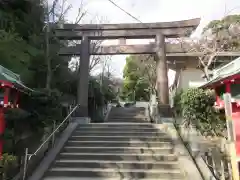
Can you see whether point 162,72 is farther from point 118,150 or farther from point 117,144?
point 118,150

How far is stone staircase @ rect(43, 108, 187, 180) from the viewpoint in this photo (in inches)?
283

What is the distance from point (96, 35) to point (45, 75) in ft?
10.9

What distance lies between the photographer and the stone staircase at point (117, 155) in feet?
23.6

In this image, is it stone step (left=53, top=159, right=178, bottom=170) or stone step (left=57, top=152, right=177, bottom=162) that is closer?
stone step (left=53, top=159, right=178, bottom=170)

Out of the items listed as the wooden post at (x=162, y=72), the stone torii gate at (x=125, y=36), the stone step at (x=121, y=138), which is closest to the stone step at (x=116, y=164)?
the stone step at (x=121, y=138)

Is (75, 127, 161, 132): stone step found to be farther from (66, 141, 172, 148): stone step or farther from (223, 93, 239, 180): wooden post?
(223, 93, 239, 180): wooden post

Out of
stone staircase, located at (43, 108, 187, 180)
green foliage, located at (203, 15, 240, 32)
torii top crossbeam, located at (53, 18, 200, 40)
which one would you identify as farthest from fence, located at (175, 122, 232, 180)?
green foliage, located at (203, 15, 240, 32)

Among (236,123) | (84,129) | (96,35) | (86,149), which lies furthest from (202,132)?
(96,35)

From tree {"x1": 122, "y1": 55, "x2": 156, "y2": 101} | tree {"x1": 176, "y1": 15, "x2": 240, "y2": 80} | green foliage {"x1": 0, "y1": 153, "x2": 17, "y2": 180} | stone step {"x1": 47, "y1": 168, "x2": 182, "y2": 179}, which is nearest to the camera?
green foliage {"x1": 0, "y1": 153, "x2": 17, "y2": 180}

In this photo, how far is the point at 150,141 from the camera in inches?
353

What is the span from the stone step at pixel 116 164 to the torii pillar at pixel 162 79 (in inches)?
188

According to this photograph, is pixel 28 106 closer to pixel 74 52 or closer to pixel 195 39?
pixel 74 52

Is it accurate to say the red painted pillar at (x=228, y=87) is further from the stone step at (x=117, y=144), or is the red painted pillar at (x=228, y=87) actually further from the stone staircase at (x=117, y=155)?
the stone step at (x=117, y=144)

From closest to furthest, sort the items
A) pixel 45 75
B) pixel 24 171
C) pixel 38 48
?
pixel 24 171, pixel 45 75, pixel 38 48
